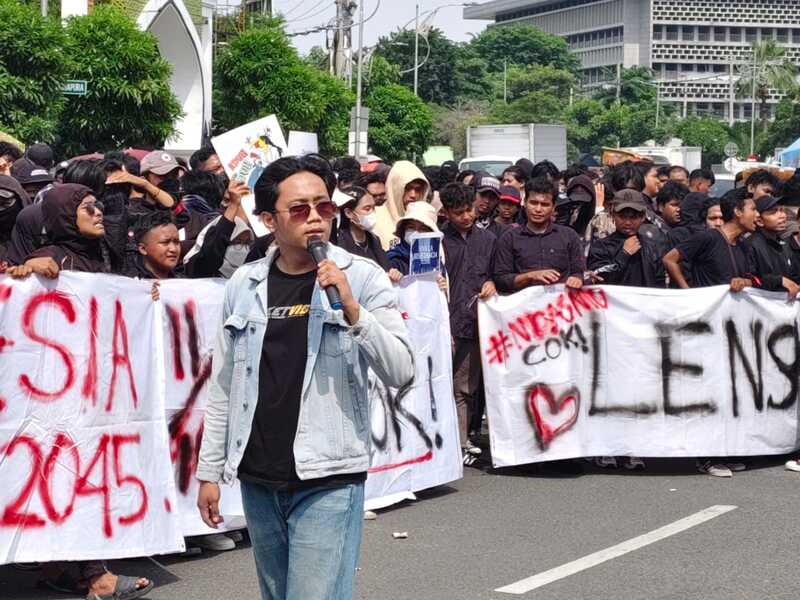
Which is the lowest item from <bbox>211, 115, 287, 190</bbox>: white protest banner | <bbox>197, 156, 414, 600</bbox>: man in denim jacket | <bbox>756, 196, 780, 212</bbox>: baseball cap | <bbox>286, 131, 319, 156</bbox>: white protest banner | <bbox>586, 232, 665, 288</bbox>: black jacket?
<bbox>197, 156, 414, 600</bbox>: man in denim jacket

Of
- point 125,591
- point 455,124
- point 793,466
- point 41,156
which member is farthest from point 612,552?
point 455,124

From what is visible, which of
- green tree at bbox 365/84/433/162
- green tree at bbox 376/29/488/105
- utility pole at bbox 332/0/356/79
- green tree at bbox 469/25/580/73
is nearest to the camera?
utility pole at bbox 332/0/356/79

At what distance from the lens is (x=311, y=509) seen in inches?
166

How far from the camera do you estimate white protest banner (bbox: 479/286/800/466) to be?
9.36 m

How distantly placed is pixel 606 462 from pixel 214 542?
10.3ft

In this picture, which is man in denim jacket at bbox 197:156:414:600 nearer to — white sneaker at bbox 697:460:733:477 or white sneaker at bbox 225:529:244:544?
white sneaker at bbox 225:529:244:544

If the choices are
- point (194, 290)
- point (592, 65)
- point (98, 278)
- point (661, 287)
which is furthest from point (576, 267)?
point (592, 65)

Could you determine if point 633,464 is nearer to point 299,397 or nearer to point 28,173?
point 28,173

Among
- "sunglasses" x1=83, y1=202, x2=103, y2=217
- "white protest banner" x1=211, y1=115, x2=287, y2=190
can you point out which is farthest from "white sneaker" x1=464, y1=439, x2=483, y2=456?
"sunglasses" x1=83, y1=202, x2=103, y2=217

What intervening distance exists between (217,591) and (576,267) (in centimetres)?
378

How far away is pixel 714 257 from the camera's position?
32.1 ft

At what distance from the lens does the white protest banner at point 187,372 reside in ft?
23.6

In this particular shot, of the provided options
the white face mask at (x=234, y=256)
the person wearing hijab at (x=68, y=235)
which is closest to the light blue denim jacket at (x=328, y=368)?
the person wearing hijab at (x=68, y=235)

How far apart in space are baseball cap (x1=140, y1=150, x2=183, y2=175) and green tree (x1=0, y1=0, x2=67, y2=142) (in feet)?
36.7
